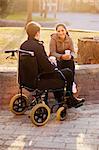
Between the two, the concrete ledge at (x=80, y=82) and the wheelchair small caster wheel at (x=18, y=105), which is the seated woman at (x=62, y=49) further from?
the wheelchair small caster wheel at (x=18, y=105)

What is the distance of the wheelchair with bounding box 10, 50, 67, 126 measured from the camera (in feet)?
19.6

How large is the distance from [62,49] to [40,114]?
51.9 inches

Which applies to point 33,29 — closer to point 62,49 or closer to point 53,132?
point 62,49

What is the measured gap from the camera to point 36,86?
19.9ft

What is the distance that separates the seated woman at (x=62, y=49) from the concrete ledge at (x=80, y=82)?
443 mm

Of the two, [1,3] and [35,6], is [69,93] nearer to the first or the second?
[1,3]

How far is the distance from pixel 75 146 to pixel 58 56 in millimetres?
1896

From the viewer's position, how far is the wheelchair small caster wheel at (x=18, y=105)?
641 cm

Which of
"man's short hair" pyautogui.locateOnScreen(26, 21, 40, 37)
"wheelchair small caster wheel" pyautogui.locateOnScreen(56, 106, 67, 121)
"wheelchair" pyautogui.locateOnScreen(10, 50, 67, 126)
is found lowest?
"wheelchair small caster wheel" pyautogui.locateOnScreen(56, 106, 67, 121)

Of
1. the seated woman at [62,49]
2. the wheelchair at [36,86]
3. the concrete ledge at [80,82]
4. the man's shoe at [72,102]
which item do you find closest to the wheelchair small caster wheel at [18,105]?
the wheelchair at [36,86]

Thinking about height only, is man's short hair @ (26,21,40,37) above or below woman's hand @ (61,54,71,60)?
above

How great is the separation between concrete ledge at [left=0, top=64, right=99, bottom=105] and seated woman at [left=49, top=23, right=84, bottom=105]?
0.44 meters

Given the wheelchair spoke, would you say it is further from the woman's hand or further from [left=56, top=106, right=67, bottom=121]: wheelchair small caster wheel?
the woman's hand

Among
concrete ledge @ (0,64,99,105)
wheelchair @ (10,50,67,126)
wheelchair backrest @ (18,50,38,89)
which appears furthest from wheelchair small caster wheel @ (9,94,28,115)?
concrete ledge @ (0,64,99,105)
